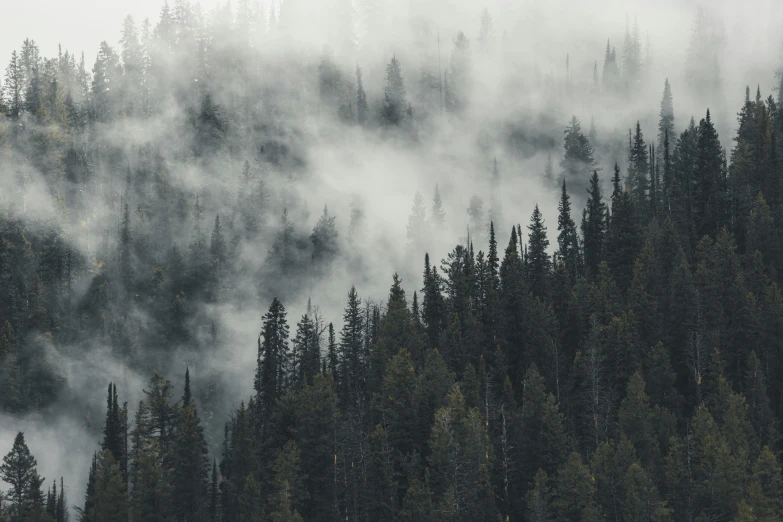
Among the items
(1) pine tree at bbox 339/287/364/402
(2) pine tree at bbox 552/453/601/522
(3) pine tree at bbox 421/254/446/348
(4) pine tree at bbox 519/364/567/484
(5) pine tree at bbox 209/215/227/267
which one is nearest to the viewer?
(2) pine tree at bbox 552/453/601/522

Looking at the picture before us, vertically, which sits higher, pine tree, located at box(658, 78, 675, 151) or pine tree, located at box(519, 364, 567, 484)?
pine tree, located at box(658, 78, 675, 151)

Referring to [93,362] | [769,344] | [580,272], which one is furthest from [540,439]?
[93,362]

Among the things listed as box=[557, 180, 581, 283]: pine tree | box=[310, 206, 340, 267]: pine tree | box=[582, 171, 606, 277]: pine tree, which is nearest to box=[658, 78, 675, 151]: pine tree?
box=[582, 171, 606, 277]: pine tree

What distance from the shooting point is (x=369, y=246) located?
184m

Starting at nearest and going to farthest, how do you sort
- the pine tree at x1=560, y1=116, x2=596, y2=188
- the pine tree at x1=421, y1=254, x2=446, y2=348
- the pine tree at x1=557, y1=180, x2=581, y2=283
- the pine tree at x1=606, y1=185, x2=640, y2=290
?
1. the pine tree at x1=606, y1=185, x2=640, y2=290
2. the pine tree at x1=421, y1=254, x2=446, y2=348
3. the pine tree at x1=557, y1=180, x2=581, y2=283
4. the pine tree at x1=560, y1=116, x2=596, y2=188

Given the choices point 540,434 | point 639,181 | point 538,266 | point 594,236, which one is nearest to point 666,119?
point 639,181

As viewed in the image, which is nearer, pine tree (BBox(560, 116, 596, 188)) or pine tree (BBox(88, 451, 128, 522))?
pine tree (BBox(88, 451, 128, 522))

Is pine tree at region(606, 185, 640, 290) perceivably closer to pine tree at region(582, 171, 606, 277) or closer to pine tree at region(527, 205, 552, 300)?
pine tree at region(582, 171, 606, 277)

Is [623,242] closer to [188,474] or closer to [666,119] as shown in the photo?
[188,474]

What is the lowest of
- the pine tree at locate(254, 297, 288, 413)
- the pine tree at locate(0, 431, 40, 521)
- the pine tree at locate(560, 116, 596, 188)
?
the pine tree at locate(0, 431, 40, 521)

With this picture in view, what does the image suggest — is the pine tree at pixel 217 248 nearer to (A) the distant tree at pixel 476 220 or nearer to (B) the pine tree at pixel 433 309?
(A) the distant tree at pixel 476 220

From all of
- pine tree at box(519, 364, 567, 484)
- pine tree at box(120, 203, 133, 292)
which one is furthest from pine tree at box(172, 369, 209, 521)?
pine tree at box(120, 203, 133, 292)

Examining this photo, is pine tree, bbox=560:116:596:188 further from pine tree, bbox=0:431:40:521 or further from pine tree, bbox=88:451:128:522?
pine tree, bbox=0:431:40:521

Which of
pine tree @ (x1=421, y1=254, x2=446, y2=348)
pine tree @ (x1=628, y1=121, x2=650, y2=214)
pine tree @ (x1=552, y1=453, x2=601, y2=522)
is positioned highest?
pine tree @ (x1=628, y1=121, x2=650, y2=214)
